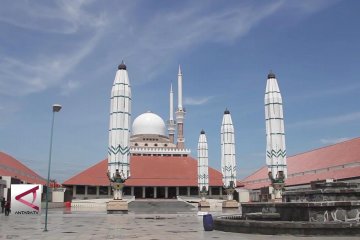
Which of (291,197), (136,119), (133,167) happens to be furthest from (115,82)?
(136,119)

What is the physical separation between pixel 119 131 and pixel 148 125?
60.4 metres

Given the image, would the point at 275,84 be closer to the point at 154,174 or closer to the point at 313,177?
the point at 313,177

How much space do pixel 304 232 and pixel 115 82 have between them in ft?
92.0

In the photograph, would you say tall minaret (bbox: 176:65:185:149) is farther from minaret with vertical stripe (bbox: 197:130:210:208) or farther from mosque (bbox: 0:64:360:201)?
minaret with vertical stripe (bbox: 197:130:210:208)

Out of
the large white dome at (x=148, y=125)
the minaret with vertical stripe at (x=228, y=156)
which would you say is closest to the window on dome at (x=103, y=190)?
the large white dome at (x=148, y=125)

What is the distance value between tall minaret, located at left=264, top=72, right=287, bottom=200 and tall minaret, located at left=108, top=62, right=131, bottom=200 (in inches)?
538

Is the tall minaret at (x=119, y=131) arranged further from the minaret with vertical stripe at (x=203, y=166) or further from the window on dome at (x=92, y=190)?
the window on dome at (x=92, y=190)

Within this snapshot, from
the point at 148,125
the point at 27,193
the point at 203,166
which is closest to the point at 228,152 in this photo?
the point at 203,166

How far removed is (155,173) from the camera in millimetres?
75812

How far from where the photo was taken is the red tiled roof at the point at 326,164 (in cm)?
5297

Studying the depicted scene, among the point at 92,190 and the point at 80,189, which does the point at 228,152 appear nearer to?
the point at 92,190

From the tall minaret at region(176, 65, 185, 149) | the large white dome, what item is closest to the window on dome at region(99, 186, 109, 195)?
the large white dome

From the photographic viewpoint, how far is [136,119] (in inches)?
3944

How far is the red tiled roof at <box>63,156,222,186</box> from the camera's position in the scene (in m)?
71.8
